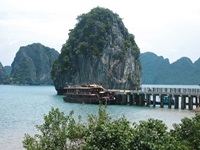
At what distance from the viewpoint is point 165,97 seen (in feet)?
224

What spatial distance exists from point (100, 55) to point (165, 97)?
126 feet

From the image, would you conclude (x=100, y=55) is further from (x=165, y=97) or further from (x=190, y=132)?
(x=190, y=132)

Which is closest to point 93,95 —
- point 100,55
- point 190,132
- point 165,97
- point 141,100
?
point 141,100

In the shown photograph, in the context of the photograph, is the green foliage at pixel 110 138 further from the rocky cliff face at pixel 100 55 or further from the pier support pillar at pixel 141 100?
the rocky cliff face at pixel 100 55

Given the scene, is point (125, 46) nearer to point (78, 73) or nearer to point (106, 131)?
point (78, 73)

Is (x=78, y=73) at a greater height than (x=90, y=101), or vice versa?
(x=78, y=73)

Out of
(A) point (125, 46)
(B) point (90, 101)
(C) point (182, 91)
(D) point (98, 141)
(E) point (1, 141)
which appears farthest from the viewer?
(A) point (125, 46)

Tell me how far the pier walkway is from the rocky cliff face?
105 ft

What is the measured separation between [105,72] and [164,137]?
293 feet

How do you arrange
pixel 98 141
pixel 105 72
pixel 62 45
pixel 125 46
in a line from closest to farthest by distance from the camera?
1. pixel 98 141
2. pixel 105 72
3. pixel 125 46
4. pixel 62 45

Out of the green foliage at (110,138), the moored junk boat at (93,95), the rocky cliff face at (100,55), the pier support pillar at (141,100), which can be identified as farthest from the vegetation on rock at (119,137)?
the rocky cliff face at (100,55)

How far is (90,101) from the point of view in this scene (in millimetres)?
68688

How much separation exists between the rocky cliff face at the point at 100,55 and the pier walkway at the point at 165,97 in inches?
1255

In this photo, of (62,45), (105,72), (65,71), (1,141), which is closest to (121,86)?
(105,72)
